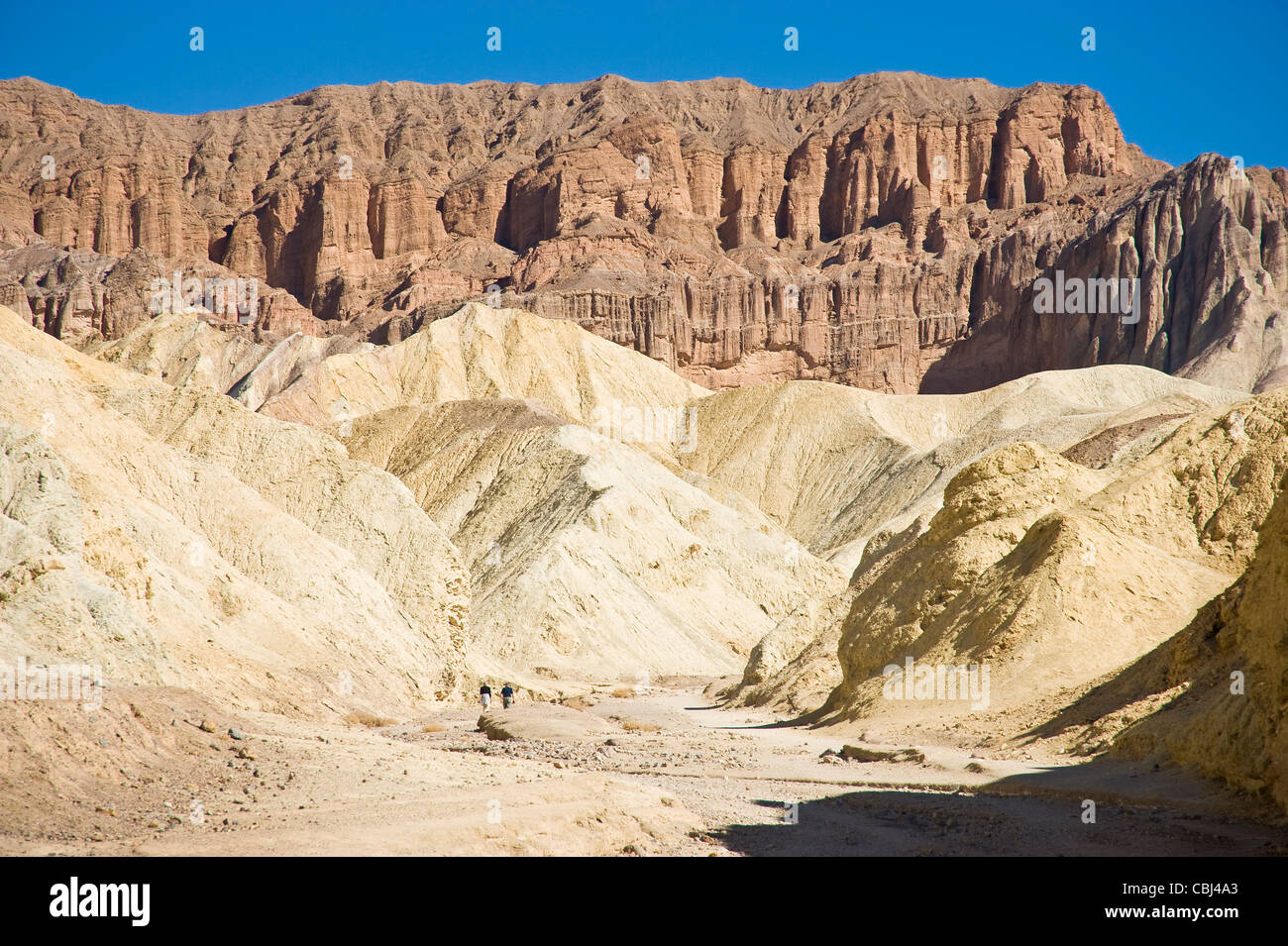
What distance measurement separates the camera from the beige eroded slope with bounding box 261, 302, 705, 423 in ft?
352

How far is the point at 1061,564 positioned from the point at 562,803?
15.3m

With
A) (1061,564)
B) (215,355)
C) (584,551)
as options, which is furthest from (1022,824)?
(215,355)

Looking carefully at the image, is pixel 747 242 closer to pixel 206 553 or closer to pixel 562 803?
pixel 206 553

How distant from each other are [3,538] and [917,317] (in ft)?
480

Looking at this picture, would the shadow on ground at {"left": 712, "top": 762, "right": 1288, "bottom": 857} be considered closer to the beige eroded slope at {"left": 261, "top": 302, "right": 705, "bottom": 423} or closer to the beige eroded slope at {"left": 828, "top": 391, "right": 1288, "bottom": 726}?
the beige eroded slope at {"left": 828, "top": 391, "right": 1288, "bottom": 726}

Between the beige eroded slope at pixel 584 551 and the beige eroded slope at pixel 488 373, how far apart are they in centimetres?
1681

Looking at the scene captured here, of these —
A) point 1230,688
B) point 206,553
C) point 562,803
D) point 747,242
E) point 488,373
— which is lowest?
point 562,803

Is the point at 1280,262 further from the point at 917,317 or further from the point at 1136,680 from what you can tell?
the point at 1136,680

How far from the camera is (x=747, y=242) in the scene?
602 feet

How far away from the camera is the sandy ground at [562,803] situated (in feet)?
47.0

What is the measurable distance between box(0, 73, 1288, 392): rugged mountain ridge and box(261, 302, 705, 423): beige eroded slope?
749 inches

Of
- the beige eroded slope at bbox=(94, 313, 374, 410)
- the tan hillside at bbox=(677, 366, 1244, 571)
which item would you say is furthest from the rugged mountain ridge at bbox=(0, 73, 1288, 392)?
the tan hillside at bbox=(677, 366, 1244, 571)

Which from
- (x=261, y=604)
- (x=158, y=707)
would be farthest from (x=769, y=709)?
(x=158, y=707)

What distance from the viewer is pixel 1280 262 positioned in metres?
140
